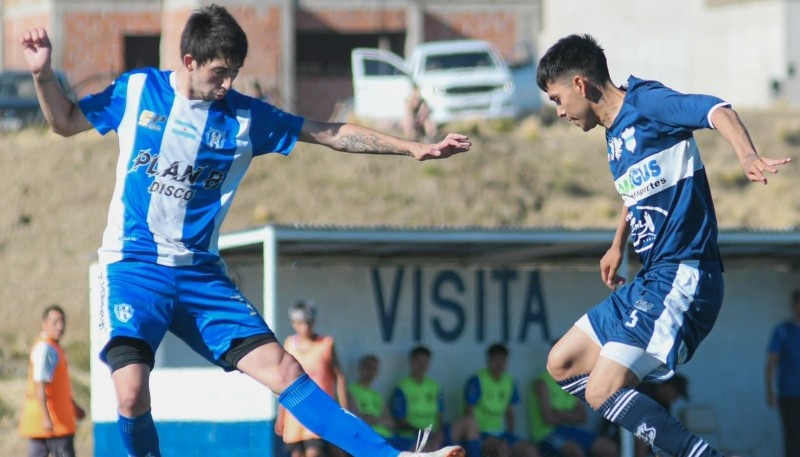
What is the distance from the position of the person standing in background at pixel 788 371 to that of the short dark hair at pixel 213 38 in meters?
8.81

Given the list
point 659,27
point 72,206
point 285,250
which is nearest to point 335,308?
point 285,250

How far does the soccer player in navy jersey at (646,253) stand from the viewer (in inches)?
258

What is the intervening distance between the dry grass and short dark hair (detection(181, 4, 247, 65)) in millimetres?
19606

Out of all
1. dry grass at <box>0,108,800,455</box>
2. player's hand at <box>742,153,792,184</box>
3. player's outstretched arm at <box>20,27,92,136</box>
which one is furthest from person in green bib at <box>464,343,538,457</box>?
dry grass at <box>0,108,800,455</box>

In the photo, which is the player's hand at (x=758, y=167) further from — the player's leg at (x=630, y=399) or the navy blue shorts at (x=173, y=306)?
the navy blue shorts at (x=173, y=306)

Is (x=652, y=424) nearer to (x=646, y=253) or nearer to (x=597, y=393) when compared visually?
(x=597, y=393)

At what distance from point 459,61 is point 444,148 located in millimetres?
24882

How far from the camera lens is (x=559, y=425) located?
15148 mm

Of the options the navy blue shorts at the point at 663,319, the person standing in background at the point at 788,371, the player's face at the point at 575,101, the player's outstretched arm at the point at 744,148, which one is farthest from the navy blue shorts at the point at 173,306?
the person standing in background at the point at 788,371

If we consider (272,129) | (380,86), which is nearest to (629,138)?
(272,129)

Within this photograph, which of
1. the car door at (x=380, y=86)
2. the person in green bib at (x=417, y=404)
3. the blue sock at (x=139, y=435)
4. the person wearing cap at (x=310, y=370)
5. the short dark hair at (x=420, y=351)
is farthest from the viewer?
the car door at (x=380, y=86)

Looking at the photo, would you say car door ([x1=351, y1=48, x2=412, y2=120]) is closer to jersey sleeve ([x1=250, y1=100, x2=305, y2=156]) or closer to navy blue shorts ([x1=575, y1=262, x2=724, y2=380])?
jersey sleeve ([x1=250, y1=100, x2=305, y2=156])

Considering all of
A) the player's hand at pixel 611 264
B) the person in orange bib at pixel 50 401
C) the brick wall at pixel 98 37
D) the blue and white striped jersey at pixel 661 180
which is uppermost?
the brick wall at pixel 98 37

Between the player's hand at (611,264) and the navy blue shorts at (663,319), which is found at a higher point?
the player's hand at (611,264)
